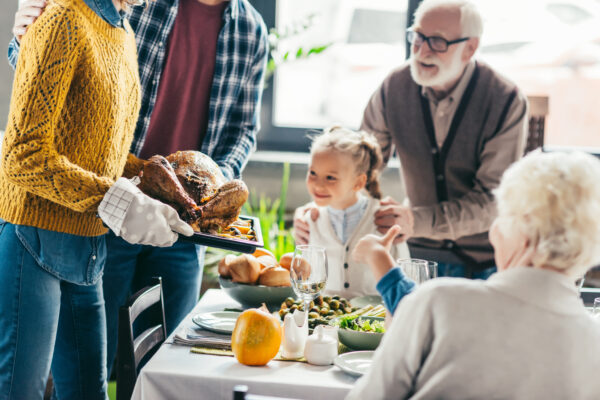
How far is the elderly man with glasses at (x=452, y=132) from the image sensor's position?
2412mm

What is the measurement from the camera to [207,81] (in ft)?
7.14

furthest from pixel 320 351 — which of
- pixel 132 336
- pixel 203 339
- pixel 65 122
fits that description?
pixel 65 122

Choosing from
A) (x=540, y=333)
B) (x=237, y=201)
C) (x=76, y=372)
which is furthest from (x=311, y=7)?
(x=540, y=333)

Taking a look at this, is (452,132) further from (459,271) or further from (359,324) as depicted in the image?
(359,324)

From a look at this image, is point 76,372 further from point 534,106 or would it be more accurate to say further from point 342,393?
point 534,106

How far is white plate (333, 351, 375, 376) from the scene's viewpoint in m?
1.33

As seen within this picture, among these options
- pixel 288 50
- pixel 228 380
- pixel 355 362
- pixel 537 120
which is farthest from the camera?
pixel 288 50

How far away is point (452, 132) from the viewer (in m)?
2.46

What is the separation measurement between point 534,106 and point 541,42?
110cm

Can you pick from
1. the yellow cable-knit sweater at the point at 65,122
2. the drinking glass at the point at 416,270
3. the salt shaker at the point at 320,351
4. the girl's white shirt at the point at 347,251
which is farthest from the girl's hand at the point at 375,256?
the girl's white shirt at the point at 347,251

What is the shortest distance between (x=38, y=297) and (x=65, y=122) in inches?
16.2

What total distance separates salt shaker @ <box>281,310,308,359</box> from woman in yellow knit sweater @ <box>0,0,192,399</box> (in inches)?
12.8

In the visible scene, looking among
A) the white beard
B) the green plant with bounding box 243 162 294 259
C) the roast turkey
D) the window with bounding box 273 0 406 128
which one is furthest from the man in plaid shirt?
the window with bounding box 273 0 406 128

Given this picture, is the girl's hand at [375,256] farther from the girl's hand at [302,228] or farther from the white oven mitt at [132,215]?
the girl's hand at [302,228]
